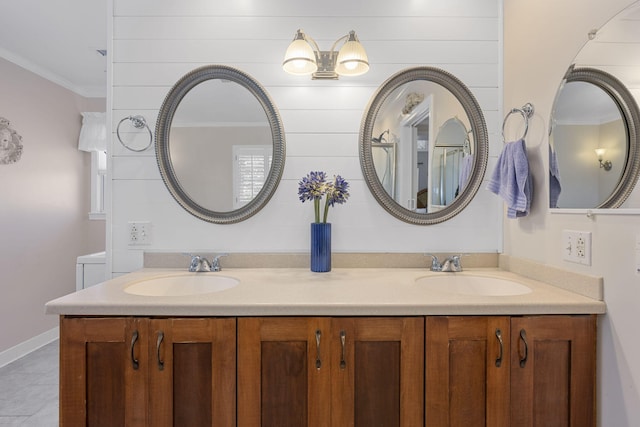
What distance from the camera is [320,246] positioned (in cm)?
168

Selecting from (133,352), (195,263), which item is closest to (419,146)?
(195,263)

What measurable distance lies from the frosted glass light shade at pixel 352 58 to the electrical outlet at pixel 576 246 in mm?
1127

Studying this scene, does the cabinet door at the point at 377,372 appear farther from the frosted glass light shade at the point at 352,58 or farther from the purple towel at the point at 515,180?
the frosted glass light shade at the point at 352,58

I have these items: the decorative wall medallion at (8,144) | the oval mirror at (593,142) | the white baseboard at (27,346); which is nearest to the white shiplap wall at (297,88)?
the oval mirror at (593,142)

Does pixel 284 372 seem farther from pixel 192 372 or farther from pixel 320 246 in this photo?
pixel 320 246

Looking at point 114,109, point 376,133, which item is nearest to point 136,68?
point 114,109

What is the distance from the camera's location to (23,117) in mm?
2916

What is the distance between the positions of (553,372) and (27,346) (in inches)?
A: 151

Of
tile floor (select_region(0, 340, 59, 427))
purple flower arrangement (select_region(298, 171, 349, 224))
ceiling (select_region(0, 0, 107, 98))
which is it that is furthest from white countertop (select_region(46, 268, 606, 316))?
ceiling (select_region(0, 0, 107, 98))

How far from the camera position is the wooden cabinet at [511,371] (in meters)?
1.18

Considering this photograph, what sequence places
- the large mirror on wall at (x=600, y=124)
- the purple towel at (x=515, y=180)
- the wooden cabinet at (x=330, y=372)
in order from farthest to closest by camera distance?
the purple towel at (x=515, y=180) < the wooden cabinet at (x=330, y=372) < the large mirror on wall at (x=600, y=124)

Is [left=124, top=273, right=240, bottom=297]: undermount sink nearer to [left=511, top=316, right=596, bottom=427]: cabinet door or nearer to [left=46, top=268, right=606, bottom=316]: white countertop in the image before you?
[left=46, top=268, right=606, bottom=316]: white countertop

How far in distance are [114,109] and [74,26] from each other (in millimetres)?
1092

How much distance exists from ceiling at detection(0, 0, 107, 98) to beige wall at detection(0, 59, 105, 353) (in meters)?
0.12
